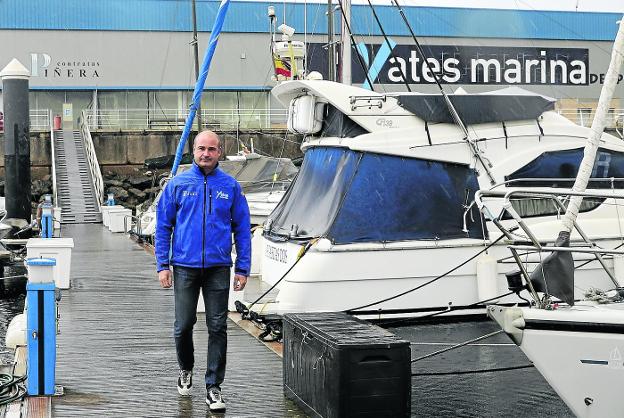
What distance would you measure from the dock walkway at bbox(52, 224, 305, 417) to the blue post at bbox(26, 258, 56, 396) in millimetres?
252

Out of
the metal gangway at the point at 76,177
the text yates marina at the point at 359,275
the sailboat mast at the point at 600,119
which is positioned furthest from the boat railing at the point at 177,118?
the sailboat mast at the point at 600,119

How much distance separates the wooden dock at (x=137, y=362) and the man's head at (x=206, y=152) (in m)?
1.95

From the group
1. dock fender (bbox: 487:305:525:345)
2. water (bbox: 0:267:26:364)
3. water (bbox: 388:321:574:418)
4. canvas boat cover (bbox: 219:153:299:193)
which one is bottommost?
water (bbox: 388:321:574:418)

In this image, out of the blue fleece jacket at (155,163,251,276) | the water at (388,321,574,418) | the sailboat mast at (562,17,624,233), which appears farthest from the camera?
the sailboat mast at (562,17,624,233)

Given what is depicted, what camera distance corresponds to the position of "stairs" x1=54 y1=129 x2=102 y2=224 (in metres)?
39.5

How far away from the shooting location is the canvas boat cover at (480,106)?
13445 millimetres

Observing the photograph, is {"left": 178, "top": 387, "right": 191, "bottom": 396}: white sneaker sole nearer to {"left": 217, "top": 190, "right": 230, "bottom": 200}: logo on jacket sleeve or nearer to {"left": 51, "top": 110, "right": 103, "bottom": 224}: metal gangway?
{"left": 217, "top": 190, "right": 230, "bottom": 200}: logo on jacket sleeve

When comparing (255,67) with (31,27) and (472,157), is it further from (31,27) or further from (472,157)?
(472,157)

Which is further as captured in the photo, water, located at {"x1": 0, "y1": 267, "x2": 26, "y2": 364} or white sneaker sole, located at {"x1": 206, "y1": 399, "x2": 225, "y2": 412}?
water, located at {"x1": 0, "y1": 267, "x2": 26, "y2": 364}

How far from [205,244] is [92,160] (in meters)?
39.6

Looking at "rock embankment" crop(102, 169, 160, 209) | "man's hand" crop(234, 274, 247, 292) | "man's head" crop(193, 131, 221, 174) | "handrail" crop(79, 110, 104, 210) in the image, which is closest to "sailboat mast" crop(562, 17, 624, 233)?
"man's hand" crop(234, 274, 247, 292)

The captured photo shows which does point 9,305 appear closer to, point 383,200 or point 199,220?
point 383,200

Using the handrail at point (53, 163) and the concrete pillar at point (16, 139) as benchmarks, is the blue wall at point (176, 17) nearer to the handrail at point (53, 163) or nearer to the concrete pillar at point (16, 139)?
the handrail at point (53, 163)

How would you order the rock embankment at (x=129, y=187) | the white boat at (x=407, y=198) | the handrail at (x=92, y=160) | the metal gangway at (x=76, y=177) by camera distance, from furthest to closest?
the rock embankment at (x=129, y=187), the handrail at (x=92, y=160), the metal gangway at (x=76, y=177), the white boat at (x=407, y=198)
